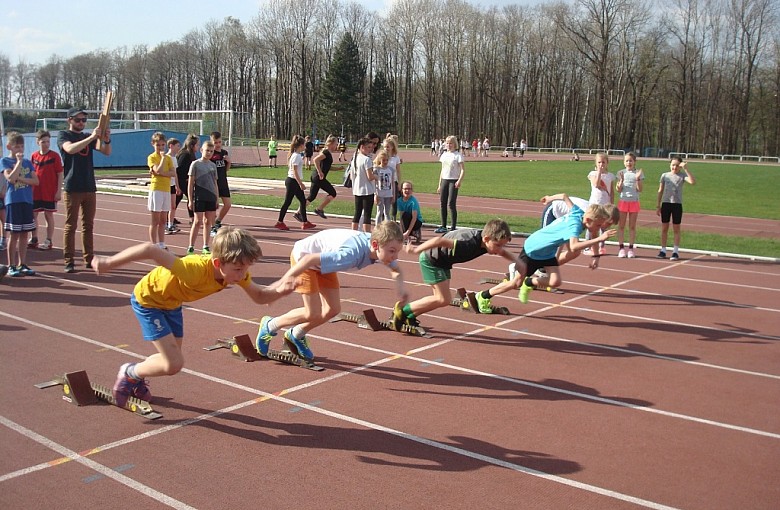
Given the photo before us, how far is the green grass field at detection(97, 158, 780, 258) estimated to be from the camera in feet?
51.1

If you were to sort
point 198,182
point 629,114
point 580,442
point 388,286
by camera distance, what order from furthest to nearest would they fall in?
point 629,114 → point 198,182 → point 388,286 → point 580,442

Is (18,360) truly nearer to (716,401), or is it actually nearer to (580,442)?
(580,442)

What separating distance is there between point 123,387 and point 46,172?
7.93m

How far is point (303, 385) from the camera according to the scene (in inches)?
234

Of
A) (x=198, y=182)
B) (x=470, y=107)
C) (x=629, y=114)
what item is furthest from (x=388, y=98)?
(x=198, y=182)

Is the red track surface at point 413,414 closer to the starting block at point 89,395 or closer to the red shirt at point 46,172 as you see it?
the starting block at point 89,395

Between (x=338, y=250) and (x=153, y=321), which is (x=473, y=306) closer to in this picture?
(x=338, y=250)

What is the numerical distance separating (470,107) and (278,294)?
9947cm

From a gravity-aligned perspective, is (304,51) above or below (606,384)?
above

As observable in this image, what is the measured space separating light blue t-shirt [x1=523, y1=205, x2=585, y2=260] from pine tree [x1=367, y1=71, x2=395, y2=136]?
85298 millimetres

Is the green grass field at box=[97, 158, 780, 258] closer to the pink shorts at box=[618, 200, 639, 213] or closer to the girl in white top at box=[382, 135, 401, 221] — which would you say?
the pink shorts at box=[618, 200, 639, 213]

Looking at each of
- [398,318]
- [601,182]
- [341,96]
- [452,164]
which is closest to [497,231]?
[398,318]

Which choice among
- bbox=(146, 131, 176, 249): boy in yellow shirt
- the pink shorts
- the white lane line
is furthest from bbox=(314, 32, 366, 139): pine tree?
the white lane line

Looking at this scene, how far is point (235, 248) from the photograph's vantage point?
453 cm
